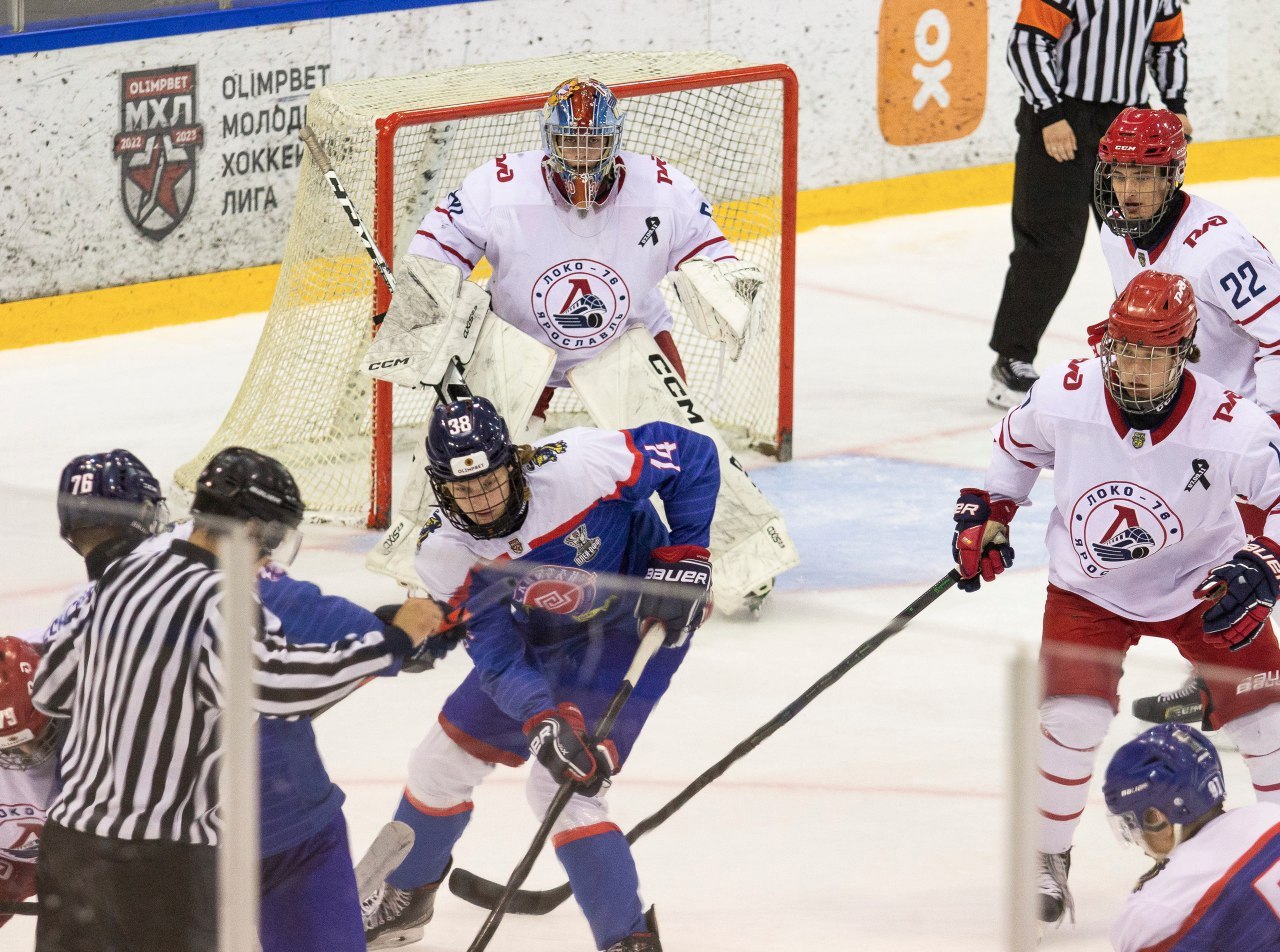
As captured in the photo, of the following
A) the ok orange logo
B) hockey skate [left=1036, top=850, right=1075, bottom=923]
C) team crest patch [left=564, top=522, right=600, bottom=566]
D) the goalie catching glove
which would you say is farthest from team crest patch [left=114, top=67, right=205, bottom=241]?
hockey skate [left=1036, top=850, right=1075, bottom=923]

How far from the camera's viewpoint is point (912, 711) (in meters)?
2.44

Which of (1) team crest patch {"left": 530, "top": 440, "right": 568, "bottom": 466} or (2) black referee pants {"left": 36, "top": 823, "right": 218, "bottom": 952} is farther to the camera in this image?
(1) team crest patch {"left": 530, "top": 440, "right": 568, "bottom": 466}

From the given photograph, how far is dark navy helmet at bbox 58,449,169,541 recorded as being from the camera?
2660 millimetres

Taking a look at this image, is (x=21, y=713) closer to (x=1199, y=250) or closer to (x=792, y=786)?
(x=792, y=786)

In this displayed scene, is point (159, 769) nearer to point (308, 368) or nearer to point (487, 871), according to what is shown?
point (487, 871)

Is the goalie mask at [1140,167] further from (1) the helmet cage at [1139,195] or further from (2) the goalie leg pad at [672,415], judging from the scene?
(2) the goalie leg pad at [672,415]

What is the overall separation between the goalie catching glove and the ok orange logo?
381 cm

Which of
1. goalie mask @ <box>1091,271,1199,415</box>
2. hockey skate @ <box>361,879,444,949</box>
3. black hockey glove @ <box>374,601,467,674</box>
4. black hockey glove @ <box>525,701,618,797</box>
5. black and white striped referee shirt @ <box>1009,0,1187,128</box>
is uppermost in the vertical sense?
black and white striped referee shirt @ <box>1009,0,1187,128</box>

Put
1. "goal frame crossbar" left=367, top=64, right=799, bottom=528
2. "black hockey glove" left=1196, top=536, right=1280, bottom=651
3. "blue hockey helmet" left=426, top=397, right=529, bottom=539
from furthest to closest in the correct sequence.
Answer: "goal frame crossbar" left=367, top=64, right=799, bottom=528 < "black hockey glove" left=1196, top=536, right=1280, bottom=651 < "blue hockey helmet" left=426, top=397, right=529, bottom=539

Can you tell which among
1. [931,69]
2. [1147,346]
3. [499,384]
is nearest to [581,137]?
[499,384]

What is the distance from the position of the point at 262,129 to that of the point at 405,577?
9.06ft

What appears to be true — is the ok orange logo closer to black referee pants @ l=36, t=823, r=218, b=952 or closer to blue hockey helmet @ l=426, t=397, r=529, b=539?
blue hockey helmet @ l=426, t=397, r=529, b=539

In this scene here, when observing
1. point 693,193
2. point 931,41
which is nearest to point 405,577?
point 693,193

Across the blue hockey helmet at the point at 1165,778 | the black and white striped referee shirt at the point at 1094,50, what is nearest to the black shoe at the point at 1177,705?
the blue hockey helmet at the point at 1165,778
